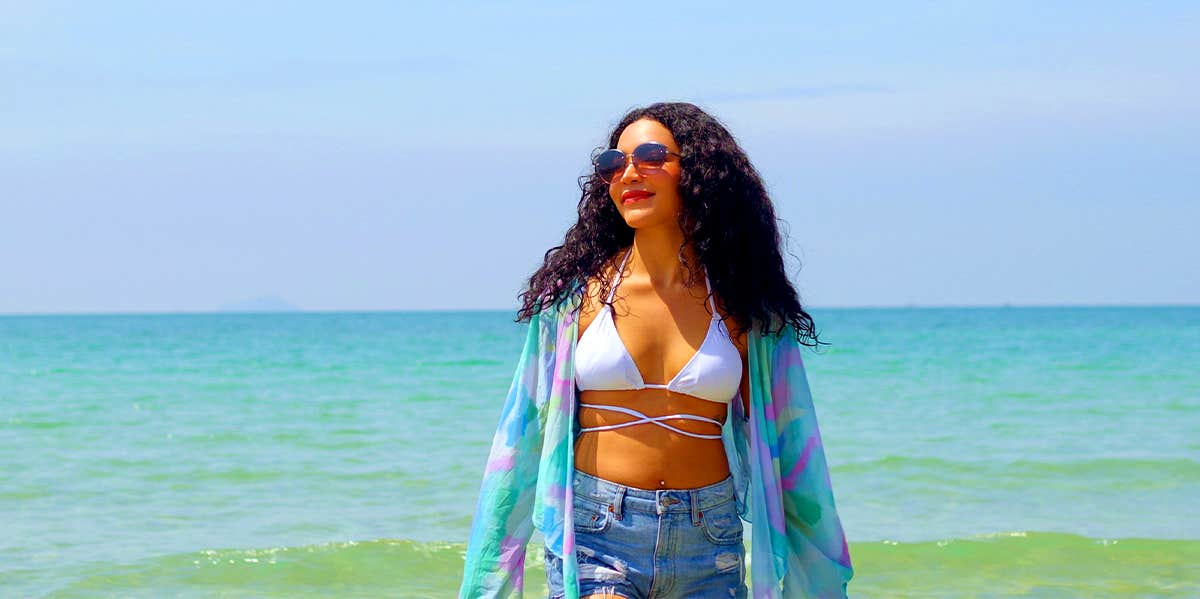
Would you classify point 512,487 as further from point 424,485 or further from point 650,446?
point 424,485

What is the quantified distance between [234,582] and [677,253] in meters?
4.83

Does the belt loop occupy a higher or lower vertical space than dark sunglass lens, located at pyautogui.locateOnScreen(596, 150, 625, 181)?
lower

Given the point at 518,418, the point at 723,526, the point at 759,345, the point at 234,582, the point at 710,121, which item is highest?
the point at 710,121

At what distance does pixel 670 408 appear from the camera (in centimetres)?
347

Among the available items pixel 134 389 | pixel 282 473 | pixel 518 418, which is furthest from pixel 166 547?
pixel 134 389

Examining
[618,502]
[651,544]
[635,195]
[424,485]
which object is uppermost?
[635,195]

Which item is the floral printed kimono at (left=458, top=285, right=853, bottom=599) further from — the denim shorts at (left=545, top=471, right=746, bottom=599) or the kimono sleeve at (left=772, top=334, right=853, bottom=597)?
the denim shorts at (left=545, top=471, right=746, bottom=599)

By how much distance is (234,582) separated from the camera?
7480mm

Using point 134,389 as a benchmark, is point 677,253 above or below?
above

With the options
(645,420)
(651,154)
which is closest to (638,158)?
(651,154)

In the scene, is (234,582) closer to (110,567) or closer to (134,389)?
(110,567)

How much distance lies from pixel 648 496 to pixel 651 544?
0.13 m

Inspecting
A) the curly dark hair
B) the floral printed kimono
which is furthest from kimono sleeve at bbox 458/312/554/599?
the curly dark hair

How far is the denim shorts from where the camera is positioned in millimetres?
3354
